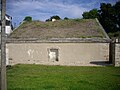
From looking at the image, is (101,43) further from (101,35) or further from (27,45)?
(27,45)

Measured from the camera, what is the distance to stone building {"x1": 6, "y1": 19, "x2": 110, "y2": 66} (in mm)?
24375

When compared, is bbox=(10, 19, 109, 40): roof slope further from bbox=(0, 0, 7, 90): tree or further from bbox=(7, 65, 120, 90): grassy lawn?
bbox=(0, 0, 7, 90): tree

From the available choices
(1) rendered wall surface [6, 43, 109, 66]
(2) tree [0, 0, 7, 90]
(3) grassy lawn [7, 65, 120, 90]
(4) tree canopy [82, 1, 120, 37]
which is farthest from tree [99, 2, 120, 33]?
(2) tree [0, 0, 7, 90]

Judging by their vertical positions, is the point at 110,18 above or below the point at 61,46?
above

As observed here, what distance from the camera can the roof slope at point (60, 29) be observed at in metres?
26.1

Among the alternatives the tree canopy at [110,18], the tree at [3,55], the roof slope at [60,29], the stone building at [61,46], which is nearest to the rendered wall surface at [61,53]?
the stone building at [61,46]

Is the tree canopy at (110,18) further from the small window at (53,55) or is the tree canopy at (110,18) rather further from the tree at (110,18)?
the small window at (53,55)

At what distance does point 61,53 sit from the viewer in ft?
82.4

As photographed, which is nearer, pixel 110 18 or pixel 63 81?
pixel 63 81

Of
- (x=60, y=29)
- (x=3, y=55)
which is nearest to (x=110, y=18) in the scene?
(x=60, y=29)

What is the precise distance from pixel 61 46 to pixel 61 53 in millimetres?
729

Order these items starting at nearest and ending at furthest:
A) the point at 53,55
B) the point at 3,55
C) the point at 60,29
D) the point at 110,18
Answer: the point at 3,55 < the point at 53,55 < the point at 60,29 < the point at 110,18

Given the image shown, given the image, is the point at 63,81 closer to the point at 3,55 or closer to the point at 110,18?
the point at 3,55

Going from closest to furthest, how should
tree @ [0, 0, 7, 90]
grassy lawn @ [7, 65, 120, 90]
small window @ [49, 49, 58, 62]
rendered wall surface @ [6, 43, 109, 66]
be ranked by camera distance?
tree @ [0, 0, 7, 90] → grassy lawn @ [7, 65, 120, 90] → rendered wall surface @ [6, 43, 109, 66] → small window @ [49, 49, 58, 62]
